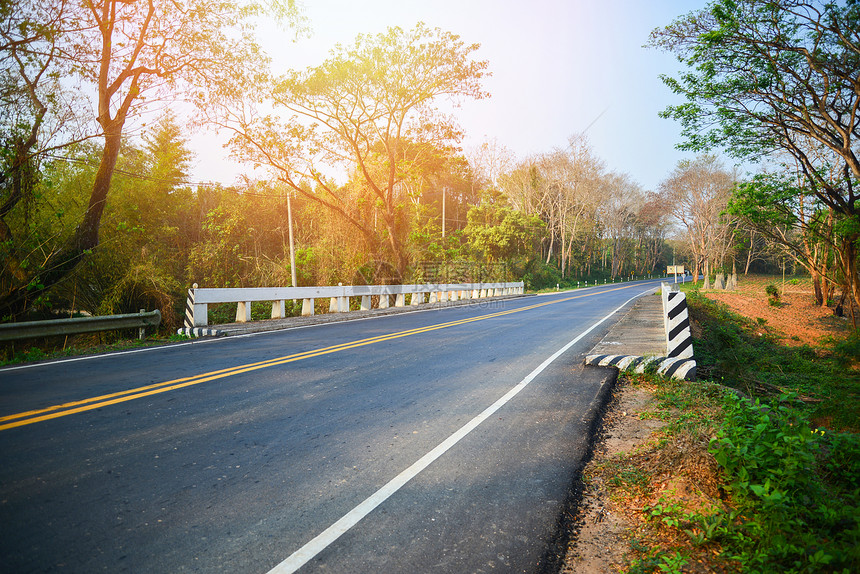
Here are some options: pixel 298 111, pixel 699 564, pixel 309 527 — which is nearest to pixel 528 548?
pixel 699 564

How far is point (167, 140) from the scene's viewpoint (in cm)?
2969

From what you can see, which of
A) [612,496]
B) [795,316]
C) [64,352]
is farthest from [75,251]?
[795,316]

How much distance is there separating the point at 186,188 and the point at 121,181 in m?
9.86

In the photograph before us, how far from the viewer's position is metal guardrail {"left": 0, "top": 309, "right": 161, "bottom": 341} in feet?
26.2

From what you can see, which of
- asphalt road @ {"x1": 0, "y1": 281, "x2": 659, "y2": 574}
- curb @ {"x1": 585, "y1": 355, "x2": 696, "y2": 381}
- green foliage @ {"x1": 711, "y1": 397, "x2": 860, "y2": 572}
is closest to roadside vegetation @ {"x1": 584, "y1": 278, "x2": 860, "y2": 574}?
green foliage @ {"x1": 711, "y1": 397, "x2": 860, "y2": 572}

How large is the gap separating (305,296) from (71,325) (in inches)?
264

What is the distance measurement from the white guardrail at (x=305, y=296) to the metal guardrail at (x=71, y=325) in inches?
38.8

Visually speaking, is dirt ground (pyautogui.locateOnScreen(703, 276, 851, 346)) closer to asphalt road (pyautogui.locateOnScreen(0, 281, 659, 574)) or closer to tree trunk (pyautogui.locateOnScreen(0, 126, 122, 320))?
asphalt road (pyautogui.locateOnScreen(0, 281, 659, 574))

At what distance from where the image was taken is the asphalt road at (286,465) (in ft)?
8.12

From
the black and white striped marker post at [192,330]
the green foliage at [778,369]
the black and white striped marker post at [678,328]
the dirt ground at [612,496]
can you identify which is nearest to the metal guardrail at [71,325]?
the black and white striped marker post at [192,330]

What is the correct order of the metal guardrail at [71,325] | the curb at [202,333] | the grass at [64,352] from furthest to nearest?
the curb at [202,333] → the metal guardrail at [71,325] → the grass at [64,352]

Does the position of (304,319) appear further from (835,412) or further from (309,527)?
(835,412)

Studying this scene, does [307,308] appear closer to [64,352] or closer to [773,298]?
[64,352]

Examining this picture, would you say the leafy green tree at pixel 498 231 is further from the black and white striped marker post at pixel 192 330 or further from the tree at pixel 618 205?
the black and white striped marker post at pixel 192 330
